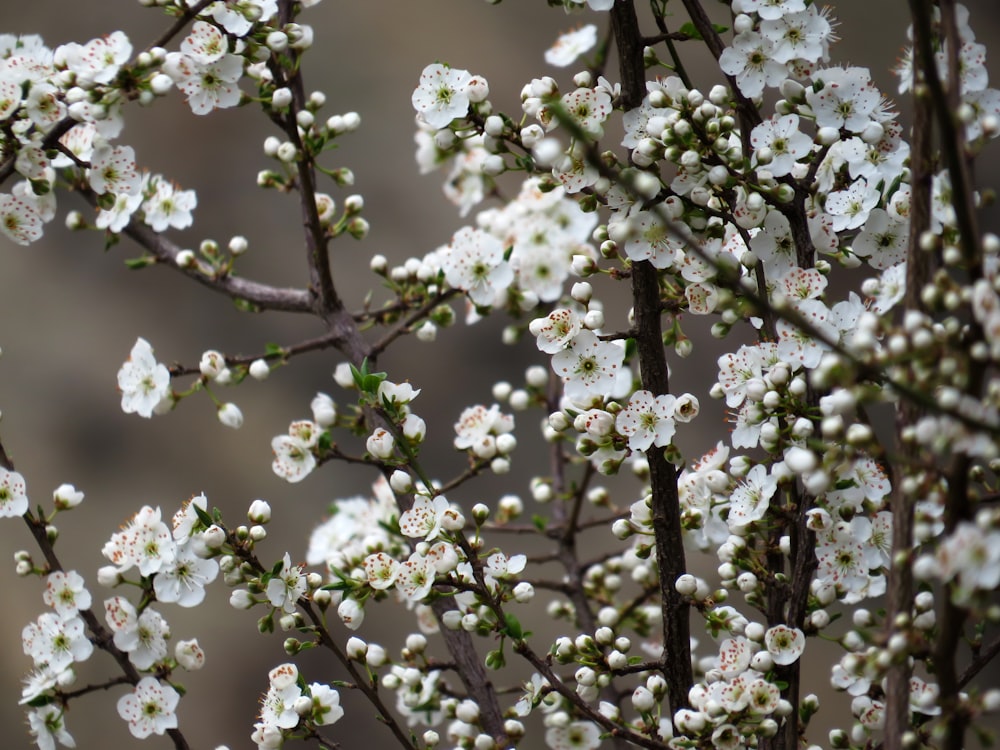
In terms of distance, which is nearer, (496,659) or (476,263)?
(496,659)

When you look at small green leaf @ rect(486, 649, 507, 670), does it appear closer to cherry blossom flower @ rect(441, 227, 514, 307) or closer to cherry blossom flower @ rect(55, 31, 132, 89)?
Answer: cherry blossom flower @ rect(441, 227, 514, 307)

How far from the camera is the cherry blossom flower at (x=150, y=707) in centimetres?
91

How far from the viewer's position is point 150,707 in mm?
913

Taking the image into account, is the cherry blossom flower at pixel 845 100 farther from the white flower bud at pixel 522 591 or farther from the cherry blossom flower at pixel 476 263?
the white flower bud at pixel 522 591

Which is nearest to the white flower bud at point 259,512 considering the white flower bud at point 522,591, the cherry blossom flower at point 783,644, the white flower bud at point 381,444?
the white flower bud at point 381,444

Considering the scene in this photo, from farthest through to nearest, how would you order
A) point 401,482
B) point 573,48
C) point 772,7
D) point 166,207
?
point 166,207 → point 573,48 → point 401,482 → point 772,7

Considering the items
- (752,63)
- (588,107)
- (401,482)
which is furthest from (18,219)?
(752,63)

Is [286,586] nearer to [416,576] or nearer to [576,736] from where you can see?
[416,576]

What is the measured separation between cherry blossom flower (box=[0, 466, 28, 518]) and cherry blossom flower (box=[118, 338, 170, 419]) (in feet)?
0.51

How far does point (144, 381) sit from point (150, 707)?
1.03ft

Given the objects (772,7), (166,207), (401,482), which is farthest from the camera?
(166,207)

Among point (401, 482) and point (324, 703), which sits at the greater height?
point (401, 482)

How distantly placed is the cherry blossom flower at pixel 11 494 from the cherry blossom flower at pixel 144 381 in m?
0.15

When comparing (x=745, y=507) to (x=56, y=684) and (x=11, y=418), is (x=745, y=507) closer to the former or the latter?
(x=56, y=684)
